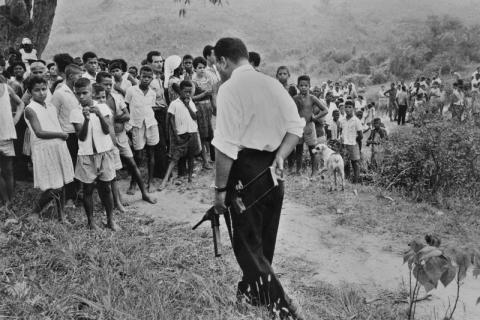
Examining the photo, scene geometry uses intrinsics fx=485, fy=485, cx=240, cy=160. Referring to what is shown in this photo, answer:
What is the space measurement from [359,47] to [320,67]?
822 centimetres

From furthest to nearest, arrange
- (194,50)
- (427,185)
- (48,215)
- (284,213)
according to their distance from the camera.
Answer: (194,50)
(427,185)
(284,213)
(48,215)

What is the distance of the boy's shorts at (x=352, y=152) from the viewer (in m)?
8.95

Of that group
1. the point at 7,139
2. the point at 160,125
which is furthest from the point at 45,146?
the point at 160,125

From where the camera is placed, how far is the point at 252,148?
299cm

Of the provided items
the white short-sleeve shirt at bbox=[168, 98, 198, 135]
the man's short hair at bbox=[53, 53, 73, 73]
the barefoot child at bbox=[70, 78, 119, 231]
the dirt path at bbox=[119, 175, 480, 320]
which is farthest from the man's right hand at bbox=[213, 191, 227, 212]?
the white short-sleeve shirt at bbox=[168, 98, 198, 135]

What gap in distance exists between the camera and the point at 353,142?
8.97 meters

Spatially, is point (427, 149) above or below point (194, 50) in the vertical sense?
below

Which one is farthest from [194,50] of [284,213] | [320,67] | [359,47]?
[284,213]

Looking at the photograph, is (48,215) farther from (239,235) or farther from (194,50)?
(194,50)

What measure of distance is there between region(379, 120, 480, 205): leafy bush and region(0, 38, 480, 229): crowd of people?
3.94 ft

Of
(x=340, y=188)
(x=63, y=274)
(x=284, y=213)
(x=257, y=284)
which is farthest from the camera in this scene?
(x=340, y=188)

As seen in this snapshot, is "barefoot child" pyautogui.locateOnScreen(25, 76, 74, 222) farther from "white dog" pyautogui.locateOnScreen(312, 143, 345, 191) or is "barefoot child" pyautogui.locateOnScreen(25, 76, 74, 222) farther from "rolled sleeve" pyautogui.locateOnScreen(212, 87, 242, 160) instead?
"white dog" pyautogui.locateOnScreen(312, 143, 345, 191)

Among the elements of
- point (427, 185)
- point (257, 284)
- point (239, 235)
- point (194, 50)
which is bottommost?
point (427, 185)

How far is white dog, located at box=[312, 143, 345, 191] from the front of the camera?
6.95 meters
